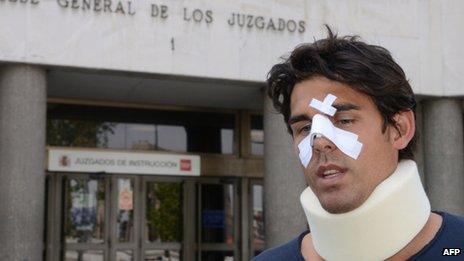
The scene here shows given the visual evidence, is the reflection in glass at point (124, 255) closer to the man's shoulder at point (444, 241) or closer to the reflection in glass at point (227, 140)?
the reflection in glass at point (227, 140)

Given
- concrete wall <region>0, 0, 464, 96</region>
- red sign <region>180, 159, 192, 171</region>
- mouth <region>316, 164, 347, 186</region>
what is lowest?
mouth <region>316, 164, 347, 186</region>

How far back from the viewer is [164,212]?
595 inches

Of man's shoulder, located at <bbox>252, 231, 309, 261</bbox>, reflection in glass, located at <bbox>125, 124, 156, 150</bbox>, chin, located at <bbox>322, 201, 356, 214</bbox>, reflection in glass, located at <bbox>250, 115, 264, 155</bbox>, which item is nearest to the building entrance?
reflection in glass, located at <bbox>125, 124, 156, 150</bbox>

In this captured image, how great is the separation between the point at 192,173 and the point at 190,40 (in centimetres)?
349

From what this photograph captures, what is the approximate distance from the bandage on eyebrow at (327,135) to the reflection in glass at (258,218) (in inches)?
555

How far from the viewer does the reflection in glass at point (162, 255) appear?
14875 mm

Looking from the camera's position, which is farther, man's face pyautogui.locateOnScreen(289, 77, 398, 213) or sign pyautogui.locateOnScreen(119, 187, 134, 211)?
sign pyautogui.locateOnScreen(119, 187, 134, 211)

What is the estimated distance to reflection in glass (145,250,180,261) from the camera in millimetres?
14875

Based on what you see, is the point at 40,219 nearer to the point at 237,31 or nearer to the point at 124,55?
the point at 124,55

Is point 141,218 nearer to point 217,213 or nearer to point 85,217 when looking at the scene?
point 85,217

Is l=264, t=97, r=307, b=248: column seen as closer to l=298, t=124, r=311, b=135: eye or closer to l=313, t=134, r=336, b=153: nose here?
l=298, t=124, r=311, b=135: eye

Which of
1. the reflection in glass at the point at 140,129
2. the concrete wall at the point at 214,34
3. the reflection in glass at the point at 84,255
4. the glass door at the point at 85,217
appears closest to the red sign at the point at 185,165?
the reflection in glass at the point at 140,129

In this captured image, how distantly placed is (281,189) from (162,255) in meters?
3.46

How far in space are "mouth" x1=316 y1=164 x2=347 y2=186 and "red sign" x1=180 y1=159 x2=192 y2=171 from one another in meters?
13.4
